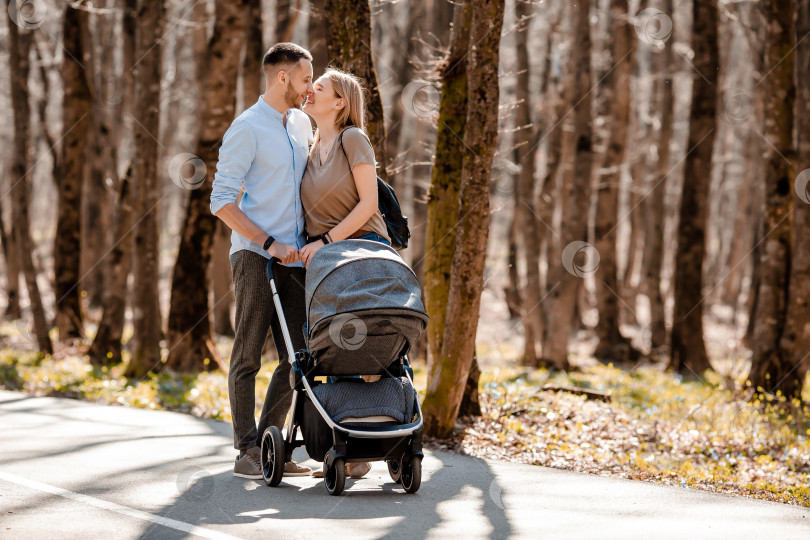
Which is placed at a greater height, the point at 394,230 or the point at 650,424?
the point at 394,230

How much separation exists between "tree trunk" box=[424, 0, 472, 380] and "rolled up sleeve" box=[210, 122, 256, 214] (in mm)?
3371

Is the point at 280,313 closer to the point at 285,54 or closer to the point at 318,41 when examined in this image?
the point at 285,54

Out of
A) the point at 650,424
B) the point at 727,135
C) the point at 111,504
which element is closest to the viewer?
the point at 111,504

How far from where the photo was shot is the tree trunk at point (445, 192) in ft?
28.4

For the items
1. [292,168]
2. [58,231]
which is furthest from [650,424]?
[58,231]

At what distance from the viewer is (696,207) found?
1658cm

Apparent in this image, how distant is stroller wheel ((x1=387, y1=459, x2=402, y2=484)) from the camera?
5570 millimetres

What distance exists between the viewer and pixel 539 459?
7336 millimetres

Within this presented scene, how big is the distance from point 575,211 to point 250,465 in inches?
478

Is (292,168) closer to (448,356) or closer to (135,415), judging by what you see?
(448,356)

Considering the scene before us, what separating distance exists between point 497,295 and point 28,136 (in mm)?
25665

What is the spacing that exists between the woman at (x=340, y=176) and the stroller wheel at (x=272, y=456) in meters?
0.49

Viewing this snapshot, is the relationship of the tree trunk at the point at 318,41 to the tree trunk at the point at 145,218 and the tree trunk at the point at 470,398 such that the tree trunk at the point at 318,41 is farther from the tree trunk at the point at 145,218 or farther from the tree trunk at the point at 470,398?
the tree trunk at the point at 470,398

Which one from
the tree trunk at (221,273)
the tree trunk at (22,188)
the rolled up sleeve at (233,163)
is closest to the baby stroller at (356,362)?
the rolled up sleeve at (233,163)
